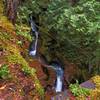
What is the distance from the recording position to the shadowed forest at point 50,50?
446 centimetres

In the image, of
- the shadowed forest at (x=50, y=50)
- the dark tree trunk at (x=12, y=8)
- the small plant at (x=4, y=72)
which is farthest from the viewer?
the dark tree trunk at (x=12, y=8)

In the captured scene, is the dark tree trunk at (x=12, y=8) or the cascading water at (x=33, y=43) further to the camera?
the cascading water at (x=33, y=43)

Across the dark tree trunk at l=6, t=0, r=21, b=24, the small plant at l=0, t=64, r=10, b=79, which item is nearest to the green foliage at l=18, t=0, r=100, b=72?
the dark tree trunk at l=6, t=0, r=21, b=24

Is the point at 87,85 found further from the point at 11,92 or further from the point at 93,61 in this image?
the point at 93,61

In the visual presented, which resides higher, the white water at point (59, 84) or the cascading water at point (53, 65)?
the cascading water at point (53, 65)

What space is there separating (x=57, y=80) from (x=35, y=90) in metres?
5.67

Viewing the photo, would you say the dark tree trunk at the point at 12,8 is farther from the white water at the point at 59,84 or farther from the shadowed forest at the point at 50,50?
the white water at the point at 59,84

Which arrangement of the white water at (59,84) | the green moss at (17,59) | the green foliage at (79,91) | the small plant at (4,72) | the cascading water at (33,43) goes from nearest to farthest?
the small plant at (4,72) < the green moss at (17,59) < the green foliage at (79,91) < the white water at (59,84) < the cascading water at (33,43)

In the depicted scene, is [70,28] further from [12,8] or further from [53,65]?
[12,8]

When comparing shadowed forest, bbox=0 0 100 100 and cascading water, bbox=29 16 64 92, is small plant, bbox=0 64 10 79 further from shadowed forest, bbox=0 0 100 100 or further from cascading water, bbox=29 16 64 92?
cascading water, bbox=29 16 64 92

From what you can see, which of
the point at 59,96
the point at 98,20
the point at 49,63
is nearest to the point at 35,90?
the point at 59,96

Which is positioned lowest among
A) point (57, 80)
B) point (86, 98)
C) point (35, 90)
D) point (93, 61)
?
point (57, 80)

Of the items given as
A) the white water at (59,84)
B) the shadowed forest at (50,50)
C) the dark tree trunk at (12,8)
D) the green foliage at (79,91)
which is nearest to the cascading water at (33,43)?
the shadowed forest at (50,50)

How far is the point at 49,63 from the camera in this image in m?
10.5
